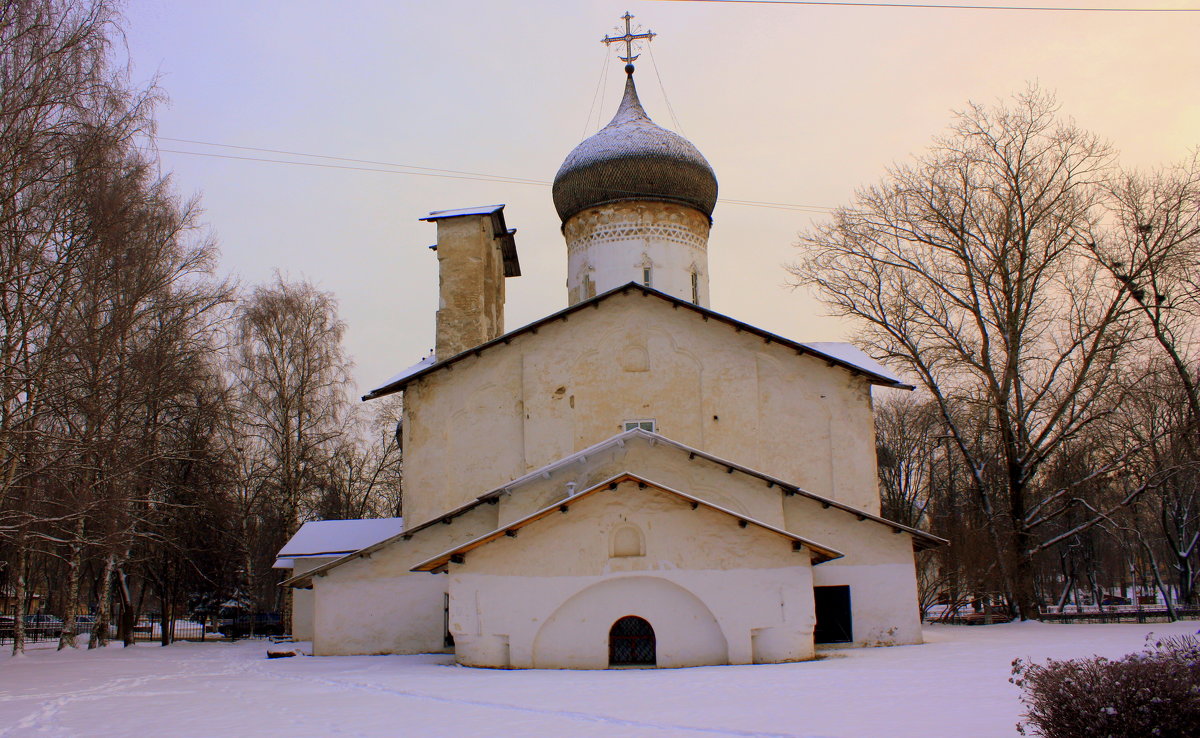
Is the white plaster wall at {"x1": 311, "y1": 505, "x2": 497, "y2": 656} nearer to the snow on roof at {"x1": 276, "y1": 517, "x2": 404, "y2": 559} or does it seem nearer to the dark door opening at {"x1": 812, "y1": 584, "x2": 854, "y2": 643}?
the snow on roof at {"x1": 276, "y1": 517, "x2": 404, "y2": 559}

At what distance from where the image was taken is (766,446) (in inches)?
634

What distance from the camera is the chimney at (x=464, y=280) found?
767 inches

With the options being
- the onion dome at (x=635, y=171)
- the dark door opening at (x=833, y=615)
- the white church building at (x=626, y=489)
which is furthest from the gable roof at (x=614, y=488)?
the onion dome at (x=635, y=171)

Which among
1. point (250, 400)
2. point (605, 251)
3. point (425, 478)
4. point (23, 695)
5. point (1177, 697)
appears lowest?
point (23, 695)

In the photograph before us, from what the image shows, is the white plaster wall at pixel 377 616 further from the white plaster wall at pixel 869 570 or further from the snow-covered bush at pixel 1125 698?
the snow-covered bush at pixel 1125 698

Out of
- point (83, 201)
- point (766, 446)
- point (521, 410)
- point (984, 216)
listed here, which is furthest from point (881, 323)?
point (83, 201)

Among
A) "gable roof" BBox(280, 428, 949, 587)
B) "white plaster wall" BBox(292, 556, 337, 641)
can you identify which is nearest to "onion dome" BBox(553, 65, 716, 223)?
"gable roof" BBox(280, 428, 949, 587)

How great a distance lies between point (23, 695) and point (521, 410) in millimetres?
8476

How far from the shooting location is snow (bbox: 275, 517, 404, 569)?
19422 mm

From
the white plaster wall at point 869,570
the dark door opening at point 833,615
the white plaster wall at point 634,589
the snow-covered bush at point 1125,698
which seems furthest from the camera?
the dark door opening at point 833,615

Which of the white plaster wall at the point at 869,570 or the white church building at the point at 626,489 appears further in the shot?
the white plaster wall at the point at 869,570

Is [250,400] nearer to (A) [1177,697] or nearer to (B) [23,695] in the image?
(B) [23,695]

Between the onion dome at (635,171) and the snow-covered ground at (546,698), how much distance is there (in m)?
11.2

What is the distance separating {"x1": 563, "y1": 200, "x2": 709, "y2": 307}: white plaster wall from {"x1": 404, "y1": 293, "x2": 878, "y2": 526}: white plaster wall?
4178 mm
